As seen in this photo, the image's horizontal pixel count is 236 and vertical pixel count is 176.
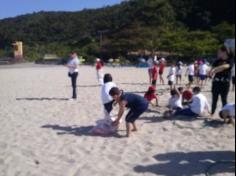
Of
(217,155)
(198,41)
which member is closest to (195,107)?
(217,155)

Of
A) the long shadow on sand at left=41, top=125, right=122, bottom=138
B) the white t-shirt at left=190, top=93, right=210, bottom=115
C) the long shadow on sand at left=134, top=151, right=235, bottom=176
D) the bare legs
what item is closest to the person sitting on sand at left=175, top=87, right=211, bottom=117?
the white t-shirt at left=190, top=93, right=210, bottom=115

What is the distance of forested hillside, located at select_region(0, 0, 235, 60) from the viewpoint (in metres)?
57.2

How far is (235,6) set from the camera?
297cm

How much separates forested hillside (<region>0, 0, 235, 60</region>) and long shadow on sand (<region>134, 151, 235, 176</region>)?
11.9 meters

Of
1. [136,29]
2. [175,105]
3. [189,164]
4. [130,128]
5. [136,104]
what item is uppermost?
[136,29]

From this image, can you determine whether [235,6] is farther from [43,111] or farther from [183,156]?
[43,111]

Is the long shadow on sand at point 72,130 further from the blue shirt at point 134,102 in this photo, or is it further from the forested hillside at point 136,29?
the forested hillside at point 136,29

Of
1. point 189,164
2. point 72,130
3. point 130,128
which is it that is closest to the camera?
point 189,164

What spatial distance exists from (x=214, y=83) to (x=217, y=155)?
8.46 feet

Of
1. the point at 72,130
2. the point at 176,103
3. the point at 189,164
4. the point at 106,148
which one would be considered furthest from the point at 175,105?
the point at 189,164

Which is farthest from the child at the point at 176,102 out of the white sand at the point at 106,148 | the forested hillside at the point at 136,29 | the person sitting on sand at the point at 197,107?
the forested hillside at the point at 136,29

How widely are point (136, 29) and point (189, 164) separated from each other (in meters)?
60.3

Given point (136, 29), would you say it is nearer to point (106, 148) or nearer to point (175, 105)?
point (175, 105)

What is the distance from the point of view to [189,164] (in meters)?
6.50
